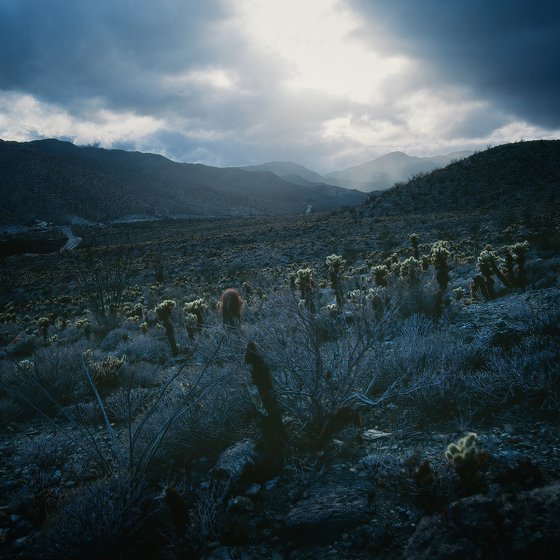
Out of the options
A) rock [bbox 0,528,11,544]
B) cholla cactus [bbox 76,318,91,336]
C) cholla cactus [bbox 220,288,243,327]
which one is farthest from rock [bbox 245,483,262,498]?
cholla cactus [bbox 76,318,91,336]

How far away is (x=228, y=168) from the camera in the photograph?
152m

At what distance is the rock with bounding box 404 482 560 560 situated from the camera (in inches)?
75.4

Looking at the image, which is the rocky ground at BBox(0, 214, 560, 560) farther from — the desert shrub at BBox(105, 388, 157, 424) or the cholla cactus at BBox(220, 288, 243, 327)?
the cholla cactus at BBox(220, 288, 243, 327)

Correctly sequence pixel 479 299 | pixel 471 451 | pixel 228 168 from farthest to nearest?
pixel 228 168
pixel 479 299
pixel 471 451

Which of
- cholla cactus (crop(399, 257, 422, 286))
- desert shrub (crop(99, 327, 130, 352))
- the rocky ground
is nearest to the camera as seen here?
the rocky ground

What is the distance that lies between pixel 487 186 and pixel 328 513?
3735 cm

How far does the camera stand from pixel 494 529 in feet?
6.71

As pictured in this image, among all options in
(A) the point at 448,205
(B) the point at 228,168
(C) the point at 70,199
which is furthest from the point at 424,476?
(B) the point at 228,168

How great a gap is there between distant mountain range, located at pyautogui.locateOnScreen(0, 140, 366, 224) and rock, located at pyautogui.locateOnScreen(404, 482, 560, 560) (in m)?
80.1

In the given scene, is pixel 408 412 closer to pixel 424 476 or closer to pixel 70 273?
pixel 424 476

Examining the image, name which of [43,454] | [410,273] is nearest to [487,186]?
[410,273]

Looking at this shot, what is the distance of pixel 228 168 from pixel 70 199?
83.2 m

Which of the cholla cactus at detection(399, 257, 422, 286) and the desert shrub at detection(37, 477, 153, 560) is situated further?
the cholla cactus at detection(399, 257, 422, 286)

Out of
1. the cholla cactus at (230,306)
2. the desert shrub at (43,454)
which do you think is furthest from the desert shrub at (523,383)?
the desert shrub at (43,454)
